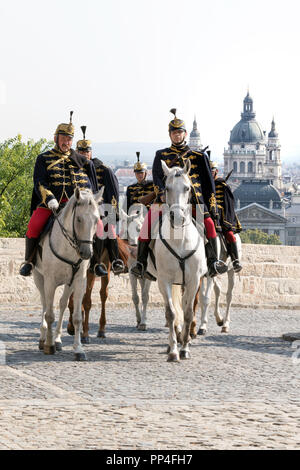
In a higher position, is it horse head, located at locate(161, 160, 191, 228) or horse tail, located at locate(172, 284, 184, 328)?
horse head, located at locate(161, 160, 191, 228)

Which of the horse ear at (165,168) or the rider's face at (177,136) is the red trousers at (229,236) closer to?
the rider's face at (177,136)

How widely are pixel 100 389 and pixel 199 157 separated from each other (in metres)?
3.75

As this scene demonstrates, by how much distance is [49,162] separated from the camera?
11844mm

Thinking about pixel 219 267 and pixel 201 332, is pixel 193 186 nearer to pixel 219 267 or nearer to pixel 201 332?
pixel 219 267

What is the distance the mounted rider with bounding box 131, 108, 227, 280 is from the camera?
11.9 metres

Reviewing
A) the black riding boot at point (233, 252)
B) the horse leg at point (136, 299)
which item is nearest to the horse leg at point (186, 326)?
the black riding boot at point (233, 252)

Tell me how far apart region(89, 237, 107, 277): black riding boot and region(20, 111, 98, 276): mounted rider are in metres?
0.84

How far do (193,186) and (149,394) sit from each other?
3.43 metres

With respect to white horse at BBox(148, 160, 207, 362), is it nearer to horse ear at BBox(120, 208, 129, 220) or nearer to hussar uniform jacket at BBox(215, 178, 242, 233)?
hussar uniform jacket at BBox(215, 178, 242, 233)

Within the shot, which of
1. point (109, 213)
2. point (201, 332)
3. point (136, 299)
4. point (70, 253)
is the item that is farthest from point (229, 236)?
point (70, 253)

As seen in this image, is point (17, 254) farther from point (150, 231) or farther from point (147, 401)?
point (147, 401)

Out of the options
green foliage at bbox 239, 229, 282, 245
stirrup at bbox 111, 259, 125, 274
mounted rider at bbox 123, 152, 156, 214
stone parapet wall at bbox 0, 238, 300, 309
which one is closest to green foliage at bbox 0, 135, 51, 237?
stone parapet wall at bbox 0, 238, 300, 309

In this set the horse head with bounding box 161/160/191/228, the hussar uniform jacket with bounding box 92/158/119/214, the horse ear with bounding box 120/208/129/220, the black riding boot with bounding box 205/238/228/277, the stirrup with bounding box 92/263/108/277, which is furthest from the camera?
the horse ear with bounding box 120/208/129/220
